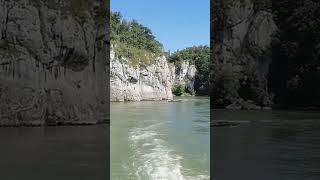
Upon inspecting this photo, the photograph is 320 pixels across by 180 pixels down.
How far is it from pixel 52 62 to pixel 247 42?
46.6 feet

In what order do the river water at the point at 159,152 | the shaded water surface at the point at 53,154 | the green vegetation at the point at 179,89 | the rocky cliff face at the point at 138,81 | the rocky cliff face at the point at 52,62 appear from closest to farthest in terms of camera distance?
1. the shaded water surface at the point at 53,154
2. the river water at the point at 159,152
3. the rocky cliff face at the point at 52,62
4. the rocky cliff face at the point at 138,81
5. the green vegetation at the point at 179,89

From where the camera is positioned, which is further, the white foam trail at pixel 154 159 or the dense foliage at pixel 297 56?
the dense foliage at pixel 297 56

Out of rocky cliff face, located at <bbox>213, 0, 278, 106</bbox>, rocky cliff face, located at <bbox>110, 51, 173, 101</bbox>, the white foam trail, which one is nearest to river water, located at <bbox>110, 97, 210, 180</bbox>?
the white foam trail

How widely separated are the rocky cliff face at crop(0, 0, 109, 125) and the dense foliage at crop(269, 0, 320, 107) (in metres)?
11.7

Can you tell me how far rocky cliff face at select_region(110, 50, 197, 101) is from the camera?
1666 inches

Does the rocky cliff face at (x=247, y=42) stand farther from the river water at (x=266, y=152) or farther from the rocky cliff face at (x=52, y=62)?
the river water at (x=266, y=152)

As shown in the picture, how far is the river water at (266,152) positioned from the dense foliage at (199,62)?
45406 millimetres

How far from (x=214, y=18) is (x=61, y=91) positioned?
1397cm

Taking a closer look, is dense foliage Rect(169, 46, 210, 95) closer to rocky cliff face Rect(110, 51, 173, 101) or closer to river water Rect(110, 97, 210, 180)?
rocky cliff face Rect(110, 51, 173, 101)

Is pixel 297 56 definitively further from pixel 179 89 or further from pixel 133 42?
pixel 179 89

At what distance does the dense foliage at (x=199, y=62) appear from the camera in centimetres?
6438

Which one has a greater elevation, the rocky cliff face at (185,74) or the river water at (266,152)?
the rocky cliff face at (185,74)

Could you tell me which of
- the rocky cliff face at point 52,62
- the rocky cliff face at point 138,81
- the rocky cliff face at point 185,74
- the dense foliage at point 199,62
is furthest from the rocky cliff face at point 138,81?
the rocky cliff face at point 52,62

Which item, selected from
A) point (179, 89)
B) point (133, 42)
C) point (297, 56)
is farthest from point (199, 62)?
point (297, 56)
